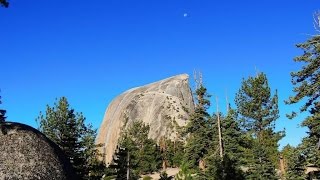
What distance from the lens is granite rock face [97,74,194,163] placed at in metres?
82.2

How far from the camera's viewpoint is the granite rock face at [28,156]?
17250 millimetres

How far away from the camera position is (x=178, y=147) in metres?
66.6

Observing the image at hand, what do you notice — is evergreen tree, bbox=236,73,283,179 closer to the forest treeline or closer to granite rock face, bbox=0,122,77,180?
the forest treeline

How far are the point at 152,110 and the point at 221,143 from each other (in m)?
43.9

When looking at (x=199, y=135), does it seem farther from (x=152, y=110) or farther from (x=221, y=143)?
(x=152, y=110)

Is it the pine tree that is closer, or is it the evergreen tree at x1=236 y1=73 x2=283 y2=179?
the pine tree

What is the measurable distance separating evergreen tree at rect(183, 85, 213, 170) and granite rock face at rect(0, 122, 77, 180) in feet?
85.2

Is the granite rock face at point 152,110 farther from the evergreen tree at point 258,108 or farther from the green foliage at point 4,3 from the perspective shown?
the green foliage at point 4,3

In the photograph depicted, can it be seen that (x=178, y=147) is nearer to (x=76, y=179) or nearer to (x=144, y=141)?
(x=144, y=141)

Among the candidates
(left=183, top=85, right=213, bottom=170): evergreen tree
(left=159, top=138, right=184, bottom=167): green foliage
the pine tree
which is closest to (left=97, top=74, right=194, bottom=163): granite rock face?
(left=159, top=138, right=184, bottom=167): green foliage

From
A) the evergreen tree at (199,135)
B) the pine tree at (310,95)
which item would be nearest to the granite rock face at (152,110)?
the evergreen tree at (199,135)

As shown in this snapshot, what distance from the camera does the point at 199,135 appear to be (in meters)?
45.3

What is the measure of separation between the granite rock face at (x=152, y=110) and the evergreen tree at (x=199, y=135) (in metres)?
31.9

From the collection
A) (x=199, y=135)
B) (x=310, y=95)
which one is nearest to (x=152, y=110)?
(x=199, y=135)
